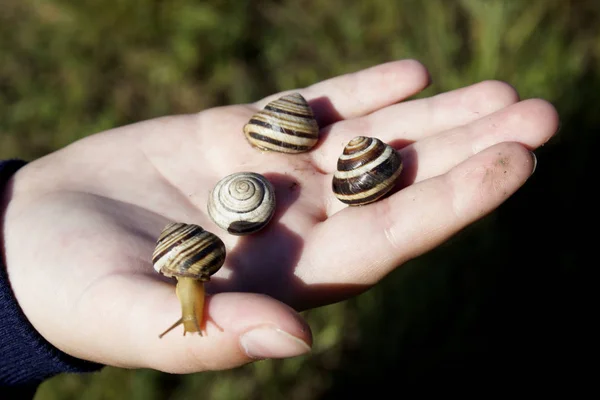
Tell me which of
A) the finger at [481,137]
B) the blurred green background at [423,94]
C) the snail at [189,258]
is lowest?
the blurred green background at [423,94]

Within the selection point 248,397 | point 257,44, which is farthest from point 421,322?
point 257,44

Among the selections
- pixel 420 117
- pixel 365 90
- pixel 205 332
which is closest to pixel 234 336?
pixel 205 332

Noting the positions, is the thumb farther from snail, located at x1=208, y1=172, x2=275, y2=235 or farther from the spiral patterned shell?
snail, located at x1=208, y1=172, x2=275, y2=235

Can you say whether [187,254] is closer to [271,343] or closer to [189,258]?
[189,258]

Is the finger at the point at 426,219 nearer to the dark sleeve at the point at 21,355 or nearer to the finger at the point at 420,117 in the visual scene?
the finger at the point at 420,117

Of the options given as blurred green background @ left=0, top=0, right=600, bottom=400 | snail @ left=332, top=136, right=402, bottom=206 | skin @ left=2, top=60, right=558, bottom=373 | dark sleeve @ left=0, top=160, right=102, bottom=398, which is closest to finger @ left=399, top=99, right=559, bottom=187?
skin @ left=2, top=60, right=558, bottom=373

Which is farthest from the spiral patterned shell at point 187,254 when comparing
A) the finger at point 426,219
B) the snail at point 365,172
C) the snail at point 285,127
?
the snail at point 285,127
